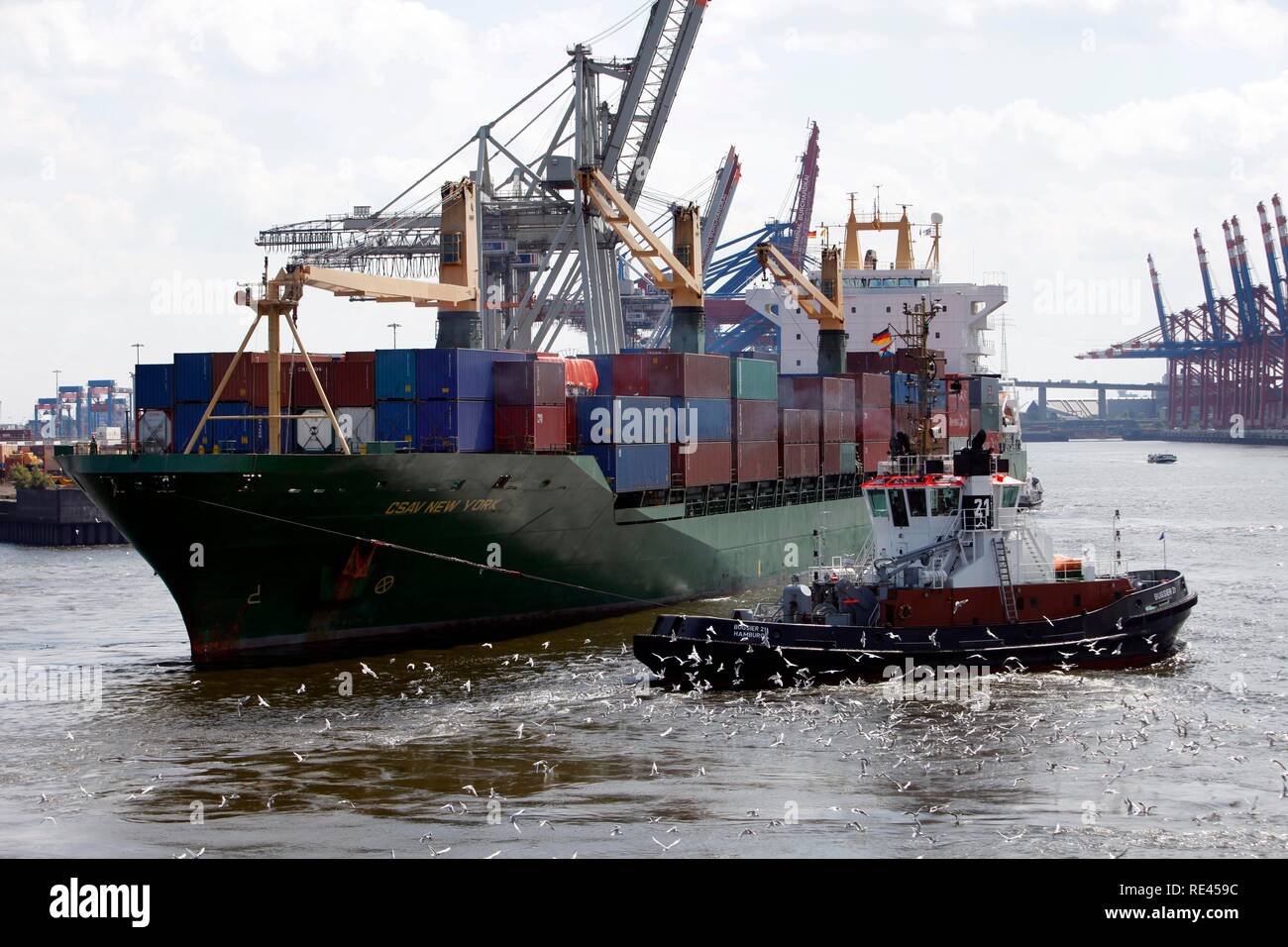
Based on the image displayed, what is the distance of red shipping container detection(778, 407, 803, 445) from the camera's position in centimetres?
5291

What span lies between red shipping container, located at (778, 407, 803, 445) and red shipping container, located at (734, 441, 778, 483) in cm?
82

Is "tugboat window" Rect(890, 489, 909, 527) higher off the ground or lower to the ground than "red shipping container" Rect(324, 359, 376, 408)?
lower

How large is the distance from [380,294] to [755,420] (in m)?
15.6

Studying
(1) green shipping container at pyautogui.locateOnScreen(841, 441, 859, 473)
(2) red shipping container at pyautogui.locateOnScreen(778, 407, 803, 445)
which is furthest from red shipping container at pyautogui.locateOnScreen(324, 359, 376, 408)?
(1) green shipping container at pyautogui.locateOnScreen(841, 441, 859, 473)

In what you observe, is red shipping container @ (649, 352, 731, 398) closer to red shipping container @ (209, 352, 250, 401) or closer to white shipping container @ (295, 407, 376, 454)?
white shipping container @ (295, 407, 376, 454)

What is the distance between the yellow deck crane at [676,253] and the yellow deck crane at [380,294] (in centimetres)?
783

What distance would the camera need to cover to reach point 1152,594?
35.0 meters

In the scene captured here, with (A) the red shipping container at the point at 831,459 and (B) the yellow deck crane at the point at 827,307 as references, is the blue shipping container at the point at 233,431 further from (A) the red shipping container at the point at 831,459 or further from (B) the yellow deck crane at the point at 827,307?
(B) the yellow deck crane at the point at 827,307

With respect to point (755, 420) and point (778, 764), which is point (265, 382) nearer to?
point (755, 420)

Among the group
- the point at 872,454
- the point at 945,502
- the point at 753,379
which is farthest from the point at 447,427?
the point at 872,454
